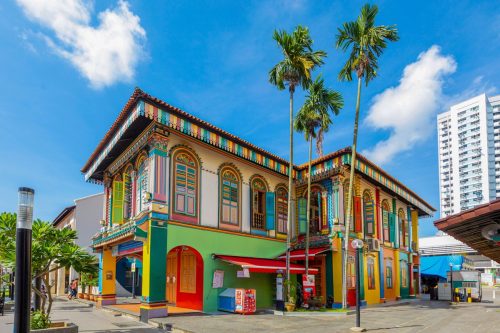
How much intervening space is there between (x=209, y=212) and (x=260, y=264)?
3.19 meters

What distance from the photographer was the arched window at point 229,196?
18.4 metres

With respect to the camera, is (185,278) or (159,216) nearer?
(159,216)

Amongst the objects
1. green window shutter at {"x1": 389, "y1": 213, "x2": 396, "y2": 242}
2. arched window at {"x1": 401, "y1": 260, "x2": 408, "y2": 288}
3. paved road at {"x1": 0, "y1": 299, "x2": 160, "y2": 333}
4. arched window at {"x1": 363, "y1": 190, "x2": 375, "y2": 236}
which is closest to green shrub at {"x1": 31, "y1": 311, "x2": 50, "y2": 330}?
paved road at {"x1": 0, "y1": 299, "x2": 160, "y2": 333}

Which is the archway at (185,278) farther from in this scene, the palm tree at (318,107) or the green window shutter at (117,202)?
the palm tree at (318,107)

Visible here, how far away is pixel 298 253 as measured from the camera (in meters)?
20.2

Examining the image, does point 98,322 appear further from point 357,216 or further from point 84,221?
point 84,221

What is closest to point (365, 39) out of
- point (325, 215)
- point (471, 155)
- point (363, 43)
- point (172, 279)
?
point (363, 43)

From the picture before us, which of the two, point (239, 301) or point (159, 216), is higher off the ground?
point (159, 216)

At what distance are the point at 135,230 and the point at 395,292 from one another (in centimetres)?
1757

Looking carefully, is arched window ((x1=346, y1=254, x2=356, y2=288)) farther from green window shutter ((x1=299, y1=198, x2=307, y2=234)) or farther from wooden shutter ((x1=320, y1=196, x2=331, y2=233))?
green window shutter ((x1=299, y1=198, x2=307, y2=234))

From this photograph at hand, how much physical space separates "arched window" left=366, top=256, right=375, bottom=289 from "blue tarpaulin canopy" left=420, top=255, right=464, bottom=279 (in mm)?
11058

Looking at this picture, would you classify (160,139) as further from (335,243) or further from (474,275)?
(474,275)

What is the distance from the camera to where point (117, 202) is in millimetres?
19203

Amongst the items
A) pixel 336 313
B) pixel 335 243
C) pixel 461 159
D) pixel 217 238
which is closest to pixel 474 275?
pixel 335 243
